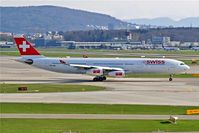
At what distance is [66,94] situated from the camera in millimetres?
59375

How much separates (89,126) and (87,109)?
361 inches

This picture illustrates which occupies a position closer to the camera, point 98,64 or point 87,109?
point 87,109

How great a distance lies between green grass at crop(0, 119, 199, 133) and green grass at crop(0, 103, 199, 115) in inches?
194

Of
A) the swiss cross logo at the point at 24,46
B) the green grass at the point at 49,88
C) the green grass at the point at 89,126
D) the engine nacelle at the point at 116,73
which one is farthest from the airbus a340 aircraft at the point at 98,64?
the green grass at the point at 89,126

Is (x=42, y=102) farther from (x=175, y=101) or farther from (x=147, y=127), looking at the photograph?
(x=147, y=127)

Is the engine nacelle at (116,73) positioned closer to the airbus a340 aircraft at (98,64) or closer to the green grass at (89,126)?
the airbus a340 aircraft at (98,64)

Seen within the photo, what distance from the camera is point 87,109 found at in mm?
46812

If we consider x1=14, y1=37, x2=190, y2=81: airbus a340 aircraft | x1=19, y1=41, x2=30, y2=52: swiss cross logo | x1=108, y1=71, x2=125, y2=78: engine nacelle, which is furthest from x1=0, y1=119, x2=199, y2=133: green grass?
x1=19, y1=41, x2=30, y2=52: swiss cross logo

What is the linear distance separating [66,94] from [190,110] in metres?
17.3

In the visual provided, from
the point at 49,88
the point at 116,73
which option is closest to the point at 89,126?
the point at 49,88

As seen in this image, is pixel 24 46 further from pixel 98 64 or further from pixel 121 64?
pixel 121 64

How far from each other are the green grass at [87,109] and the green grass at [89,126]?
493 cm

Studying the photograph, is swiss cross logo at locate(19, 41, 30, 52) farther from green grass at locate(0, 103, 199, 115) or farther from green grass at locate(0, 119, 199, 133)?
green grass at locate(0, 119, 199, 133)

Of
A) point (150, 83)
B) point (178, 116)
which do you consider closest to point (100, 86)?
point (150, 83)
